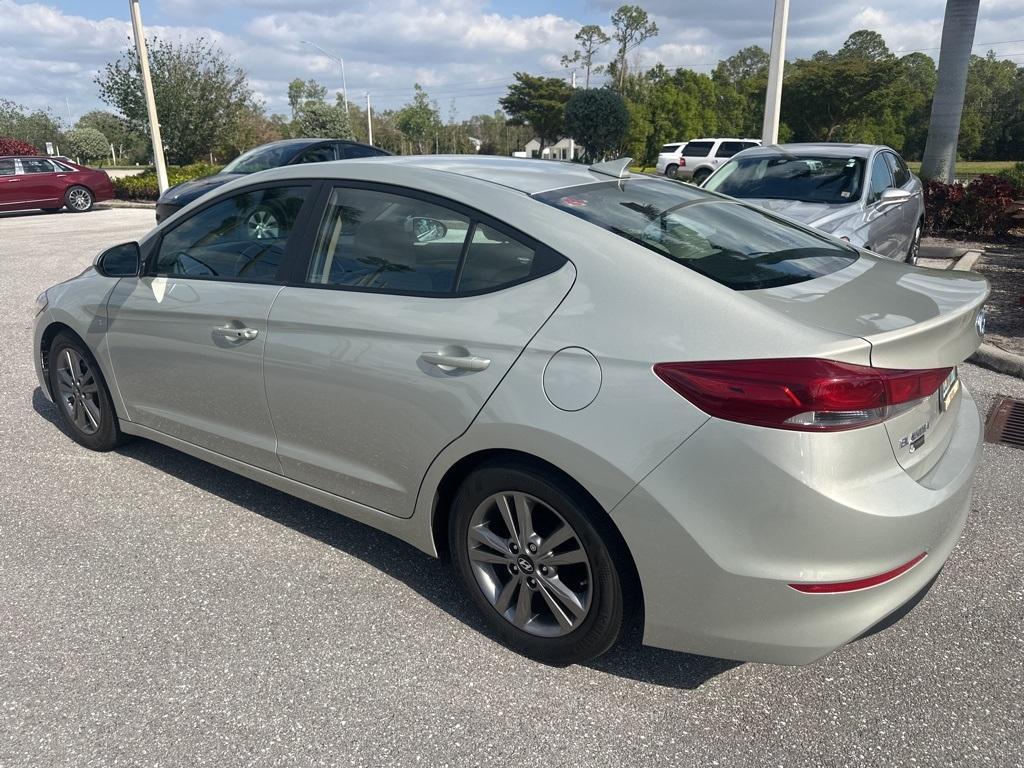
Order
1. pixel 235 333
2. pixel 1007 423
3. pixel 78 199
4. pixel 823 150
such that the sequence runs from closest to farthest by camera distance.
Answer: pixel 235 333 < pixel 1007 423 < pixel 823 150 < pixel 78 199

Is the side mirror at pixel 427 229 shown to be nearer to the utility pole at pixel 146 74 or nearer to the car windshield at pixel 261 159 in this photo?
the car windshield at pixel 261 159

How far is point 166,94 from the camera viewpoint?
Answer: 2559 centimetres

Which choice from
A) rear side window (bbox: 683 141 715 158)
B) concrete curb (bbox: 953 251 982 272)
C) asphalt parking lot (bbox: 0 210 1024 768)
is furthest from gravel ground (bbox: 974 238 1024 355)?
rear side window (bbox: 683 141 715 158)

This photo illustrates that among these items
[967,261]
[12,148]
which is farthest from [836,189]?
[12,148]

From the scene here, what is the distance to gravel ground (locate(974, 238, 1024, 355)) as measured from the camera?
661 centimetres

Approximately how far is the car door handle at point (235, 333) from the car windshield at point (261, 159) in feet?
32.0

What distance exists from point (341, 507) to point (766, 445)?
1.79 m

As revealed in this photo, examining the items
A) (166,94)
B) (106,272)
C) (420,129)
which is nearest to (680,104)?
(420,129)

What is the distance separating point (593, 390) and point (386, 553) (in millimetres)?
1579

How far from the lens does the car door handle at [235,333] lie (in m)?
3.22

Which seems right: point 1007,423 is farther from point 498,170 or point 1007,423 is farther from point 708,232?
point 498,170

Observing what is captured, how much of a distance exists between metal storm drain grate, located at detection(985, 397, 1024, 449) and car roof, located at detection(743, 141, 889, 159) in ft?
12.0

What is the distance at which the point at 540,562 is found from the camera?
2.56 meters

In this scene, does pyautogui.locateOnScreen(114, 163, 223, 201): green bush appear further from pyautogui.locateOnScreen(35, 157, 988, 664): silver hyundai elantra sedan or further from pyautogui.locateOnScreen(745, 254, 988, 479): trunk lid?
pyautogui.locateOnScreen(745, 254, 988, 479): trunk lid
